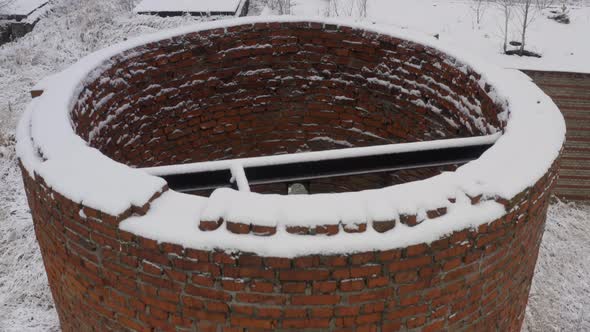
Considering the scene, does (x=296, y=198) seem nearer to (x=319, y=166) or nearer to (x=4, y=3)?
(x=319, y=166)

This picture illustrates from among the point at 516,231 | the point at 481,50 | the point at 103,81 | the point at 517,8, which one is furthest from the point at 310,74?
the point at 517,8

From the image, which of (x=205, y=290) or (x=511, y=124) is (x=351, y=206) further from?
(x=511, y=124)

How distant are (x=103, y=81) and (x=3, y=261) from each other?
165 inches

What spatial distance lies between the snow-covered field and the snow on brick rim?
424cm

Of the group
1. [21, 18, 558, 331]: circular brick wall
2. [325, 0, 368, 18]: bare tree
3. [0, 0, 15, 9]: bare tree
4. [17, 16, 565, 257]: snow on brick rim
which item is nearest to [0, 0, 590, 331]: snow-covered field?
[325, 0, 368, 18]: bare tree

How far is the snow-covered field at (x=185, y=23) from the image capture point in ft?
22.8

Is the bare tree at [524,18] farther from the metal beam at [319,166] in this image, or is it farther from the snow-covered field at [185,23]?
the metal beam at [319,166]

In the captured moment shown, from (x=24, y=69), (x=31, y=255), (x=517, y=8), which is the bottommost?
(x=31, y=255)

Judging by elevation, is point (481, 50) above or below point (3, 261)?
above

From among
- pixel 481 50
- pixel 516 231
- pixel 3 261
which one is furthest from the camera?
pixel 481 50

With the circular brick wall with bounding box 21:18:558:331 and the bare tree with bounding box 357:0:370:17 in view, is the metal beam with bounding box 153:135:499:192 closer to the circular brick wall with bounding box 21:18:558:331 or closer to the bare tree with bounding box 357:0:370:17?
the circular brick wall with bounding box 21:18:558:331

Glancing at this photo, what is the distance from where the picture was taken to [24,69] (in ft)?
39.3

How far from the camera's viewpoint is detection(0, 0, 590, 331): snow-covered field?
22.8 ft

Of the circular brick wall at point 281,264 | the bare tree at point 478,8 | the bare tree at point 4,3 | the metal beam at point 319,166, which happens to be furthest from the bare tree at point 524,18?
the bare tree at point 4,3
